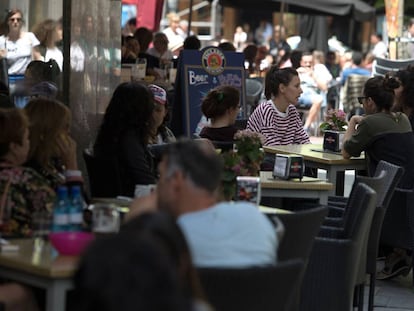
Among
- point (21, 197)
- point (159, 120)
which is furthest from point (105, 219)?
point (159, 120)

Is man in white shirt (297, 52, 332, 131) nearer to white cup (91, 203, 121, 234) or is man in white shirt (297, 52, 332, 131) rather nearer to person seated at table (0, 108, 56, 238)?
person seated at table (0, 108, 56, 238)

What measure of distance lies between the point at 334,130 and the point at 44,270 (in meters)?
6.06

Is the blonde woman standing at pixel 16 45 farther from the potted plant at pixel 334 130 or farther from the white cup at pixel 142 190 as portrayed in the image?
the white cup at pixel 142 190

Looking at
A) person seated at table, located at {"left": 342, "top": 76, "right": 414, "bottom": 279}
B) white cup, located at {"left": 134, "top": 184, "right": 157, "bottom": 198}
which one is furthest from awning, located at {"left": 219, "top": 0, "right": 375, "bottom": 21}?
white cup, located at {"left": 134, "top": 184, "right": 157, "bottom": 198}

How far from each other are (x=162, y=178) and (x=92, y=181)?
320 cm

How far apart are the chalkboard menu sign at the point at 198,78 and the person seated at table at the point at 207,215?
8579mm

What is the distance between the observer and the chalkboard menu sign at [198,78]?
13.8 meters

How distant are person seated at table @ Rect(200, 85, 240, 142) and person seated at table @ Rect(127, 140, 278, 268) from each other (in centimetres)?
493

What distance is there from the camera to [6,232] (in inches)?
235

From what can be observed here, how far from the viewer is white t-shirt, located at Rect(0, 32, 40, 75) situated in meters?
9.53

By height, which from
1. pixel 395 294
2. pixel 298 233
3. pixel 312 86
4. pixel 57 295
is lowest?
pixel 395 294

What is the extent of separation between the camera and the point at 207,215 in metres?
4.89

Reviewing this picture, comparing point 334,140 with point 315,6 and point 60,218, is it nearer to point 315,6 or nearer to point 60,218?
point 60,218

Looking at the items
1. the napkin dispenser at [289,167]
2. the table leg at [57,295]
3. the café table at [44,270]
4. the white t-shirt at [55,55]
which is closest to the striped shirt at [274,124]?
the white t-shirt at [55,55]
